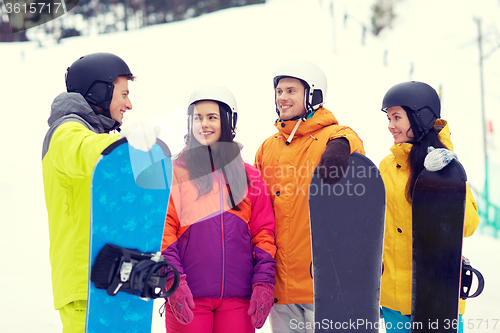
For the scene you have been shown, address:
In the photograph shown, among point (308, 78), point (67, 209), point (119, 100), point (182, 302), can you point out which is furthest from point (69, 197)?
point (308, 78)

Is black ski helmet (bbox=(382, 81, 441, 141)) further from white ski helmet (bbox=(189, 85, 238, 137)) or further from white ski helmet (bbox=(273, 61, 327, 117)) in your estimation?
white ski helmet (bbox=(189, 85, 238, 137))

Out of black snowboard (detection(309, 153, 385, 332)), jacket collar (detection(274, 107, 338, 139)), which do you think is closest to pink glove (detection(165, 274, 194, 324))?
black snowboard (detection(309, 153, 385, 332))

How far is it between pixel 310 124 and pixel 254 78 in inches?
473

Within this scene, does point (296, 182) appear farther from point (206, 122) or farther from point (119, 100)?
point (119, 100)

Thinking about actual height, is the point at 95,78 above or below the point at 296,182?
above

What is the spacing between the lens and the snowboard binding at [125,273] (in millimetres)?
1768

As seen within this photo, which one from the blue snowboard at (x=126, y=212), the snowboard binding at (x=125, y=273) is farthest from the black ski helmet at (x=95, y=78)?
the snowboard binding at (x=125, y=273)

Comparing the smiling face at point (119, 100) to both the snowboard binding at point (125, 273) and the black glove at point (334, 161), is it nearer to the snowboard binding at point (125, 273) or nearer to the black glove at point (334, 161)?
the snowboard binding at point (125, 273)

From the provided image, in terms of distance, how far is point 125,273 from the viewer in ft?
5.83

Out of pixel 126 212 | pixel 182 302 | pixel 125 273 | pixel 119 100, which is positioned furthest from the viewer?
pixel 119 100

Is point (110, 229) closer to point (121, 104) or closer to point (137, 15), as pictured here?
point (121, 104)

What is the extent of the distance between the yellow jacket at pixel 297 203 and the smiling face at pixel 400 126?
11.7 inches

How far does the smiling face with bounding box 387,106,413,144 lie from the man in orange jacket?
300 mm

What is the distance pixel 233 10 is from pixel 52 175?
26.3m
